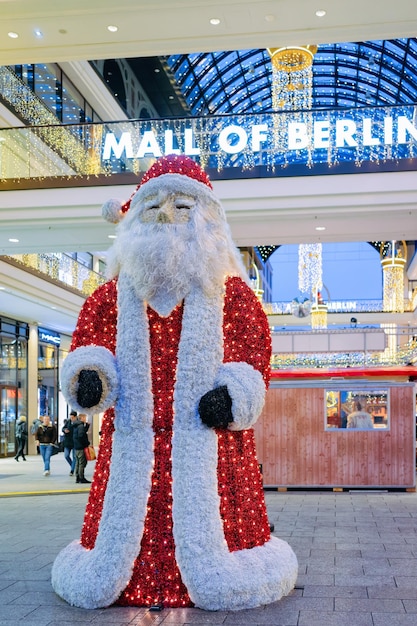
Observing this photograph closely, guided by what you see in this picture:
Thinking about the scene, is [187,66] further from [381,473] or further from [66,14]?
[381,473]

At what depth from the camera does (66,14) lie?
9500 mm

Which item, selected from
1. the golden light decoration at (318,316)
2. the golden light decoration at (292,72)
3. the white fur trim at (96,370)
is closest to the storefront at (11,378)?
the golden light decoration at (292,72)

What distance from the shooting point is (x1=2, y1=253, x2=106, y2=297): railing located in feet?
56.6

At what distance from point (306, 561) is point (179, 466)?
2124 mm

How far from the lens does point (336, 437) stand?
1122 cm

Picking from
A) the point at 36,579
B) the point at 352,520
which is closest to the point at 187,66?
the point at 352,520

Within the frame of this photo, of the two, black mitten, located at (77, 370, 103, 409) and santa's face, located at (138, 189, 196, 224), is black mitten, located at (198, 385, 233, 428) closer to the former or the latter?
black mitten, located at (77, 370, 103, 409)

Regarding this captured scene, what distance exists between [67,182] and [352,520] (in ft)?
24.5

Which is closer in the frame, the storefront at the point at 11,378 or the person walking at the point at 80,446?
the person walking at the point at 80,446

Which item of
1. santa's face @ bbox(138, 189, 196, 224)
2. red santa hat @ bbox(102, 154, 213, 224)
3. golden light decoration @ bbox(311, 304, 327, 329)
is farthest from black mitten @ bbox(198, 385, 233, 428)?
golden light decoration @ bbox(311, 304, 327, 329)

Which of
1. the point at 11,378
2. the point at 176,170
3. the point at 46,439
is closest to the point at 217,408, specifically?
the point at 176,170

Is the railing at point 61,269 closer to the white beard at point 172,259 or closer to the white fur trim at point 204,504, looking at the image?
the white beard at point 172,259

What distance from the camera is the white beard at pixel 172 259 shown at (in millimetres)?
4133

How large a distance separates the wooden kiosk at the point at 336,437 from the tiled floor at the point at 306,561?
32cm
